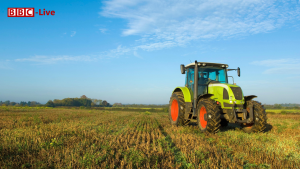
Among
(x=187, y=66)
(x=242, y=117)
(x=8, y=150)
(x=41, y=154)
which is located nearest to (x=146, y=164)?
(x=41, y=154)

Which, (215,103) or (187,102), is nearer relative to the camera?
(215,103)

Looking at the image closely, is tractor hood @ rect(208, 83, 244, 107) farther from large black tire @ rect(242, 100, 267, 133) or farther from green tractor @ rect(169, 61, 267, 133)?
large black tire @ rect(242, 100, 267, 133)

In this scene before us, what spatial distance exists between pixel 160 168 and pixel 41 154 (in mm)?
2630

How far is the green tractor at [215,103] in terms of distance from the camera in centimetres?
626

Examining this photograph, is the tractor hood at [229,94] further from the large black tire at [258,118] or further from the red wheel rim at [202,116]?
the red wheel rim at [202,116]

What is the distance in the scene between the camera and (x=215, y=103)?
6375 mm

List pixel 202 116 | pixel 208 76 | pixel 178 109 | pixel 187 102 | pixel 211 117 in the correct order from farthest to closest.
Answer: pixel 178 109
pixel 208 76
pixel 187 102
pixel 202 116
pixel 211 117

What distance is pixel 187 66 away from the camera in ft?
29.2

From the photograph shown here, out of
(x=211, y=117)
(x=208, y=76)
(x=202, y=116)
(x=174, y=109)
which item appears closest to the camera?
(x=211, y=117)

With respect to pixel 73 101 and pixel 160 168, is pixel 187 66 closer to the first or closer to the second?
pixel 160 168

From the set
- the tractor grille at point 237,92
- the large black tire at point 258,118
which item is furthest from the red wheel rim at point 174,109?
the large black tire at point 258,118

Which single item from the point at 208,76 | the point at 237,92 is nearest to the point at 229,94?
the point at 237,92

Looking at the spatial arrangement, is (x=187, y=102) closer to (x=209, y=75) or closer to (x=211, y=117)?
(x=209, y=75)

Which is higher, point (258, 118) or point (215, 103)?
point (215, 103)
